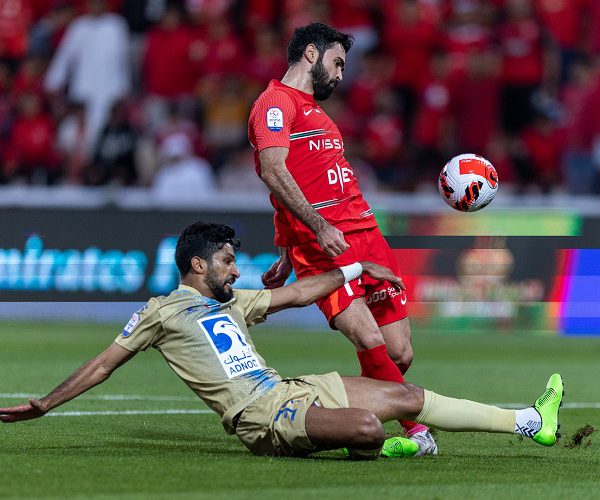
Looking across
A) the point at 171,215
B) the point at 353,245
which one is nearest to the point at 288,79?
the point at 353,245

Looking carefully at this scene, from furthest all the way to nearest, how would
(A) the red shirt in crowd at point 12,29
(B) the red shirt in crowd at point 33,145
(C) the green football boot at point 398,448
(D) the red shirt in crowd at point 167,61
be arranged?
1. (A) the red shirt in crowd at point 12,29
2. (D) the red shirt in crowd at point 167,61
3. (B) the red shirt in crowd at point 33,145
4. (C) the green football boot at point 398,448

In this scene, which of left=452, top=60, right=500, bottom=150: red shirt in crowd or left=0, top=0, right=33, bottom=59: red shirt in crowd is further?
left=0, top=0, right=33, bottom=59: red shirt in crowd

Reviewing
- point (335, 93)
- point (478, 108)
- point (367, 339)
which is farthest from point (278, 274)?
point (335, 93)

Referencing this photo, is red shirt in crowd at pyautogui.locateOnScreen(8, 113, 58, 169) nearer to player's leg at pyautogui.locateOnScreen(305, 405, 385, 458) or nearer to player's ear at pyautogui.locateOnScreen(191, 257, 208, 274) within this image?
player's ear at pyautogui.locateOnScreen(191, 257, 208, 274)

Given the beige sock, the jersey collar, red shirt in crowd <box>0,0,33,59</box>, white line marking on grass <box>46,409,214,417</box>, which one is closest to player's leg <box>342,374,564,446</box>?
the beige sock

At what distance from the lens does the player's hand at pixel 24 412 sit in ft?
21.4

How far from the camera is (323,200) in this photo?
306 inches

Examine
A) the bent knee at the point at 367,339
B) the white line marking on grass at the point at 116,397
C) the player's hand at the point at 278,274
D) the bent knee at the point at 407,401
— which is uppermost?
the player's hand at the point at 278,274

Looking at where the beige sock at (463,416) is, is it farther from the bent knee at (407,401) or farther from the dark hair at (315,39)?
the dark hair at (315,39)

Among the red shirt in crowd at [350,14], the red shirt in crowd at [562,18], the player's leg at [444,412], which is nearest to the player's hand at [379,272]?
the player's leg at [444,412]

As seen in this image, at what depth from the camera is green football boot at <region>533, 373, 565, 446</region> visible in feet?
23.2

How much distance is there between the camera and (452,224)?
1580 cm

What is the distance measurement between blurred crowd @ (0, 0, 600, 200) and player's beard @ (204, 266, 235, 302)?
34.0ft

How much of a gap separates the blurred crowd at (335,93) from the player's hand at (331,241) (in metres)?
10.3
